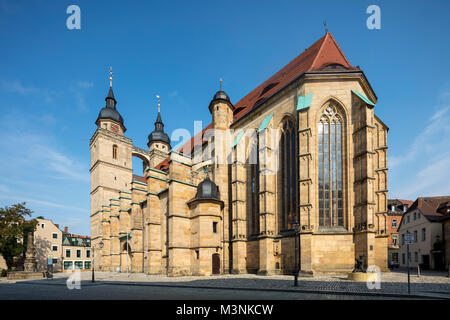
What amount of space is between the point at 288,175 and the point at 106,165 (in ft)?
118

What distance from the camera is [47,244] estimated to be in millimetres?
51688

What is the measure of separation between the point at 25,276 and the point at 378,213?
31187 mm

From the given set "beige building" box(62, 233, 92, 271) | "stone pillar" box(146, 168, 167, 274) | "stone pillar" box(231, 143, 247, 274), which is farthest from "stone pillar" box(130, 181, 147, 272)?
"beige building" box(62, 233, 92, 271)

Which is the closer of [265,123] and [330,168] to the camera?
[330,168]

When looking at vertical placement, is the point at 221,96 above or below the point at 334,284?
above

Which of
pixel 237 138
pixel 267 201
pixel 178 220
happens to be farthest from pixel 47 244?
pixel 267 201

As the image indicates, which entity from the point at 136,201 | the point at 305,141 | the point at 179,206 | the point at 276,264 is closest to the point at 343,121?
the point at 305,141

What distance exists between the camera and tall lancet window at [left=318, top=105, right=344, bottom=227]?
67.4ft

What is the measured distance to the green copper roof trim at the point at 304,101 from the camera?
21.1 m

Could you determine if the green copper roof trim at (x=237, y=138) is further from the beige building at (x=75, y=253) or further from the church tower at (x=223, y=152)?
the beige building at (x=75, y=253)

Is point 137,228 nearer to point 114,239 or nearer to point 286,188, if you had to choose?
point 114,239

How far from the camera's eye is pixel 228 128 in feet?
98.2

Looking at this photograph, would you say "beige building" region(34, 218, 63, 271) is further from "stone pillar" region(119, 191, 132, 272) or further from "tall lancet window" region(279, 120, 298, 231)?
"tall lancet window" region(279, 120, 298, 231)

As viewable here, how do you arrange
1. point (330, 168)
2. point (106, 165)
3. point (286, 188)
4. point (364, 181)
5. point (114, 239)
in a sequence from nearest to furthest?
point (364, 181)
point (330, 168)
point (286, 188)
point (114, 239)
point (106, 165)
